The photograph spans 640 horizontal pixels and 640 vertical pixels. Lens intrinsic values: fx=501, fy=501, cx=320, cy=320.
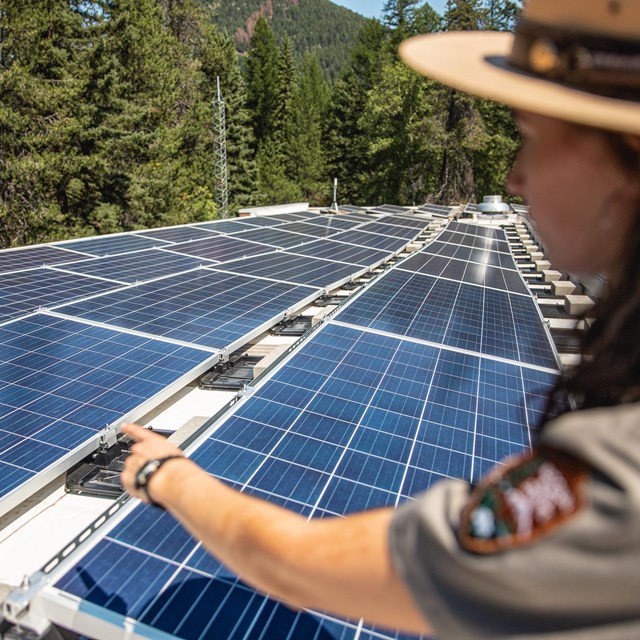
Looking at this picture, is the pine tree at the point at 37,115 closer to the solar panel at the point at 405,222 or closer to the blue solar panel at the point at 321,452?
the solar panel at the point at 405,222

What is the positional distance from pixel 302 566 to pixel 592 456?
0.65 m

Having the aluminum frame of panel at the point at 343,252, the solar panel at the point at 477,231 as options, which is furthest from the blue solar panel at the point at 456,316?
the solar panel at the point at 477,231

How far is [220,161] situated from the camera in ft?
125

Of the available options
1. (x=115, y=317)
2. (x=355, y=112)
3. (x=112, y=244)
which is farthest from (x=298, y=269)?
(x=355, y=112)

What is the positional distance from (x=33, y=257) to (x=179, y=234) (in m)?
6.35

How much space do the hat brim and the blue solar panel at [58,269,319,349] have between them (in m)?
6.54

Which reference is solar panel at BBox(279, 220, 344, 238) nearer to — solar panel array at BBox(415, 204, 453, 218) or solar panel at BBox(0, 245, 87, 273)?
solar panel at BBox(0, 245, 87, 273)

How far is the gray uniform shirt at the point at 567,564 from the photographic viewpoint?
774 millimetres

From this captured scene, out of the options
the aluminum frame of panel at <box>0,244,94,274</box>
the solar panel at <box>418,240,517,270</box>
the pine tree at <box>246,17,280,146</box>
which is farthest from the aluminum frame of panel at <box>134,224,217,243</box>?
the pine tree at <box>246,17,280,146</box>

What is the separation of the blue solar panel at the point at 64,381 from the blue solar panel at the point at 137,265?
3765 mm

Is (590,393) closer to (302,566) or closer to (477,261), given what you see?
(302,566)

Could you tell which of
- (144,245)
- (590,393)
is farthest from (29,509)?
(144,245)

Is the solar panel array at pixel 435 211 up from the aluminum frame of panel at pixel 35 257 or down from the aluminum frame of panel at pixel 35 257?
down

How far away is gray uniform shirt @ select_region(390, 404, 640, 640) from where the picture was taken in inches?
30.5
